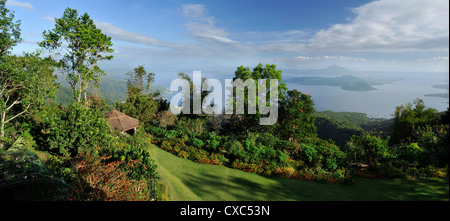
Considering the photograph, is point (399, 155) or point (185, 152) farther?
point (185, 152)

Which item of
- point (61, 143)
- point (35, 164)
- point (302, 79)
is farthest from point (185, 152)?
point (302, 79)

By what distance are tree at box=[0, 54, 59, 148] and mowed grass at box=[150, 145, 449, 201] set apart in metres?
7.53

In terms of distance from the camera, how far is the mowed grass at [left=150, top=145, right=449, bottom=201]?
22.1ft

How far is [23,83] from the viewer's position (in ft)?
31.0

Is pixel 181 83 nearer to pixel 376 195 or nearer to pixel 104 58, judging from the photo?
pixel 104 58

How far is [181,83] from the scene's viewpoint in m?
23.2

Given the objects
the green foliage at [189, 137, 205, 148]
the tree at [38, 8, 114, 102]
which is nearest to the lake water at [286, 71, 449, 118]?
the green foliage at [189, 137, 205, 148]

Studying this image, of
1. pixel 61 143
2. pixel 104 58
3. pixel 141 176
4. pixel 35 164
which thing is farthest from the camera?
pixel 104 58

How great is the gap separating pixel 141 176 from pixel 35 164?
2694mm

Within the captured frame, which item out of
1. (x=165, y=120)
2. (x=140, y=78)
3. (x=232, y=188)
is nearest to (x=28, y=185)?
(x=232, y=188)

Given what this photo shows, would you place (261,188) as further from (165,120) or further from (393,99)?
(393,99)

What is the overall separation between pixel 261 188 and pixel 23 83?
12049 mm

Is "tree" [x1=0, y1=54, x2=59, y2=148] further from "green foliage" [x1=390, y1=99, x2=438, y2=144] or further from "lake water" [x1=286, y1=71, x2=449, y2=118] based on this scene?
"green foliage" [x1=390, y1=99, x2=438, y2=144]
